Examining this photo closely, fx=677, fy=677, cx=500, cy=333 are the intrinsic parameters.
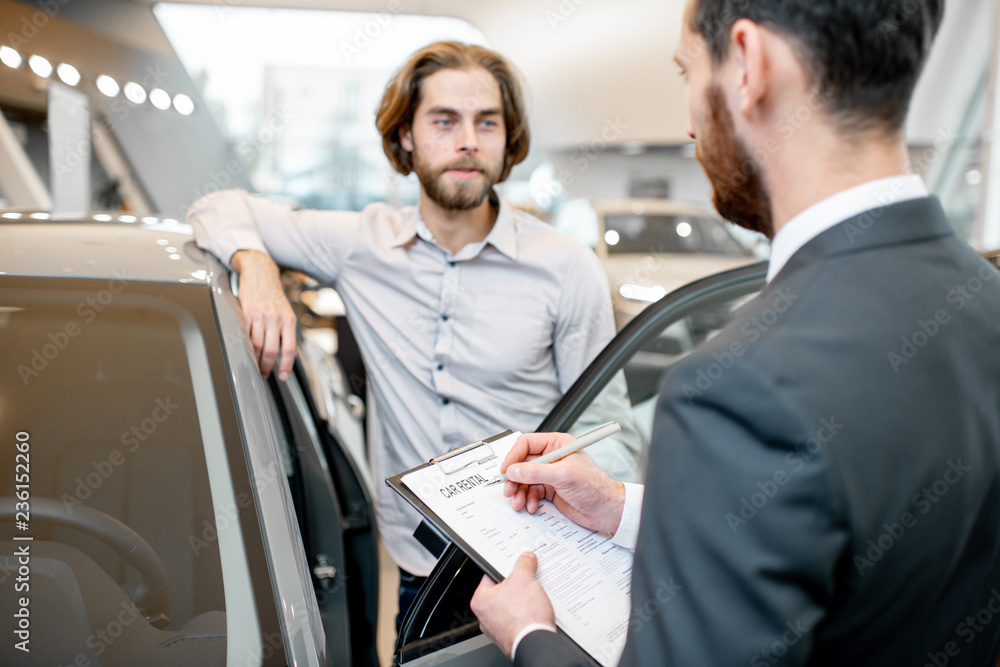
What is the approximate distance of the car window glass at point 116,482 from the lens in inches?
35.8

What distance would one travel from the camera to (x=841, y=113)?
0.60 metres

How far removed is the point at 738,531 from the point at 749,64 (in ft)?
1.34

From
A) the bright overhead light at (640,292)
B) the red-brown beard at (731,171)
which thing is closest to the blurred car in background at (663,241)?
the bright overhead light at (640,292)

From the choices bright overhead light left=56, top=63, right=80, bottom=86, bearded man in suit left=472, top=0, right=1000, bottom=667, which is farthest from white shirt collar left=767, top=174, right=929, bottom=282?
bright overhead light left=56, top=63, right=80, bottom=86

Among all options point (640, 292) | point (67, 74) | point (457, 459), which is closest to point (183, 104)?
point (67, 74)

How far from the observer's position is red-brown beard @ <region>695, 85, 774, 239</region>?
25.8 inches

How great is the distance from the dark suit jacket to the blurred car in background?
4.67 m

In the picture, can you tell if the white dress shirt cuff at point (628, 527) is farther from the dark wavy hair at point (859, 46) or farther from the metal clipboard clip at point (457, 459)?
the dark wavy hair at point (859, 46)

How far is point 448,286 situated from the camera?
1.55 m

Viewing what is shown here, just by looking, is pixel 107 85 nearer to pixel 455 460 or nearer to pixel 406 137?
pixel 406 137

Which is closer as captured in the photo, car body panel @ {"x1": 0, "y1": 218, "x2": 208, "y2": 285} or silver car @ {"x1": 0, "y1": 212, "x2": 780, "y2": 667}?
silver car @ {"x1": 0, "y1": 212, "x2": 780, "y2": 667}

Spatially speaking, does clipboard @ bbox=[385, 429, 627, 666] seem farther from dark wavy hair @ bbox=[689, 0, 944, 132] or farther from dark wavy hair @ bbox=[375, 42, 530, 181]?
dark wavy hair @ bbox=[375, 42, 530, 181]

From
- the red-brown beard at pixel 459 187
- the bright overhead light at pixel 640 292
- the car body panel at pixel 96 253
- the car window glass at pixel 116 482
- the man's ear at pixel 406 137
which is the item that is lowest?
the bright overhead light at pixel 640 292

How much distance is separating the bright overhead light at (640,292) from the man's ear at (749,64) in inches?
132
